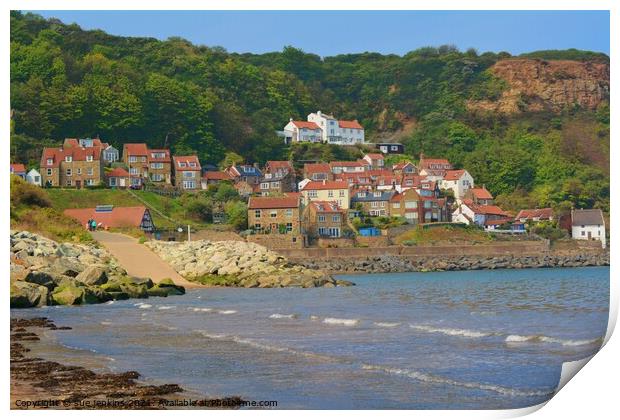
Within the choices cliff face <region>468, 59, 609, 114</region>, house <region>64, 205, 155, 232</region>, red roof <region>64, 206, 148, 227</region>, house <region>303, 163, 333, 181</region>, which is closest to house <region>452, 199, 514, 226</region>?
house <region>303, 163, 333, 181</region>

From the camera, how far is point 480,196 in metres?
34.6

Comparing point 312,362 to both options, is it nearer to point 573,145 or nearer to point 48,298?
point 48,298

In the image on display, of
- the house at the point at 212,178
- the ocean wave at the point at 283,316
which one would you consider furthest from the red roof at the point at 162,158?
the ocean wave at the point at 283,316

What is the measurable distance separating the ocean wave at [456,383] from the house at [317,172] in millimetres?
27339

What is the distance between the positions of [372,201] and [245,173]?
5.04 m

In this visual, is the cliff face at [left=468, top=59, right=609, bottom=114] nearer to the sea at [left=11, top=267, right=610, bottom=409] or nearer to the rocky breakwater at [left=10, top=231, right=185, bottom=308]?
the rocky breakwater at [left=10, top=231, right=185, bottom=308]

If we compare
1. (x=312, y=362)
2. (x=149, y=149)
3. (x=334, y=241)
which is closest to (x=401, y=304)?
(x=312, y=362)

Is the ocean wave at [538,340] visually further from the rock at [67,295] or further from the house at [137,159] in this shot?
the house at [137,159]

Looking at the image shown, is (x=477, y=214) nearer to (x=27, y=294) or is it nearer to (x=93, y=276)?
(x=93, y=276)

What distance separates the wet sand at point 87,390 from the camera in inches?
233

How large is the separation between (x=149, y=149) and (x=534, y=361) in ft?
90.0

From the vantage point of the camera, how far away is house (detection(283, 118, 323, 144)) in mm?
43031

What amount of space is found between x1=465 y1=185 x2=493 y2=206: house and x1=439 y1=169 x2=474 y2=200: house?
0.34 metres

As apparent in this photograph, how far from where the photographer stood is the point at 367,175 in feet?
116
